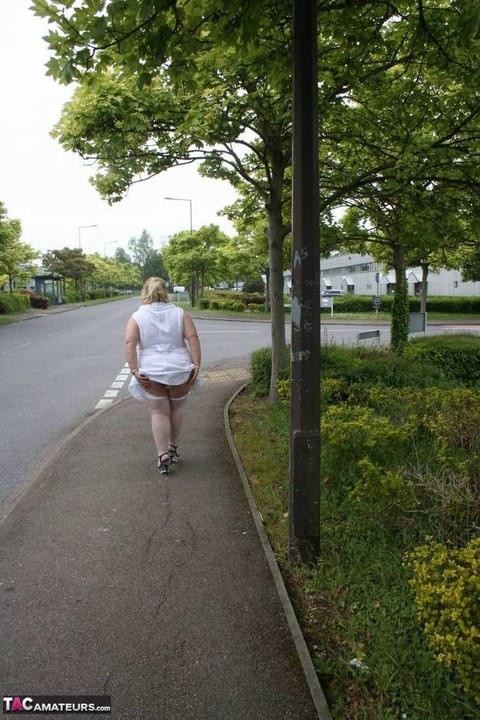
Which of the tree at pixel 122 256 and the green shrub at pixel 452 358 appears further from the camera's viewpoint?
the tree at pixel 122 256

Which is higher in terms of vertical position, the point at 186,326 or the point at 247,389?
the point at 186,326

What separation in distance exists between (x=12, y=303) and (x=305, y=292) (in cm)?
3642

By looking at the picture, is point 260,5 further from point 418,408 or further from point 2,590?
point 2,590

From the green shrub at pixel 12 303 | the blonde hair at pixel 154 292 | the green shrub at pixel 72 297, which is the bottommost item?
the blonde hair at pixel 154 292

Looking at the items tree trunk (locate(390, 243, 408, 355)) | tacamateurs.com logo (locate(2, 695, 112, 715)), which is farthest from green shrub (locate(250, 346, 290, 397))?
tacamateurs.com logo (locate(2, 695, 112, 715))

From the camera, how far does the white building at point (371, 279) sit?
4803 centimetres

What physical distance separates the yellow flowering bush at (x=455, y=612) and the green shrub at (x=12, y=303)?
35.9 m

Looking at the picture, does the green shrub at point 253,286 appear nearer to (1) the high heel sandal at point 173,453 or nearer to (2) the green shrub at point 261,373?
(2) the green shrub at point 261,373

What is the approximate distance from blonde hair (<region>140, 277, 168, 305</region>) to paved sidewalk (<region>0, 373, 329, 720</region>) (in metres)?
1.65

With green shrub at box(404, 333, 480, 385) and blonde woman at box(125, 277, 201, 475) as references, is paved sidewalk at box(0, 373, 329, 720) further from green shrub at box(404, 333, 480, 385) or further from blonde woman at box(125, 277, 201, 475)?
green shrub at box(404, 333, 480, 385)

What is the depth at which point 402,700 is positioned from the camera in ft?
7.18

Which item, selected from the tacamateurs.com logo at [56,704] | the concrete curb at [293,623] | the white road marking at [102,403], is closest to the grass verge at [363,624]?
the concrete curb at [293,623]

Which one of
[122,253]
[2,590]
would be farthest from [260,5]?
[122,253]

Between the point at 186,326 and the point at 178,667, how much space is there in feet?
10.1
